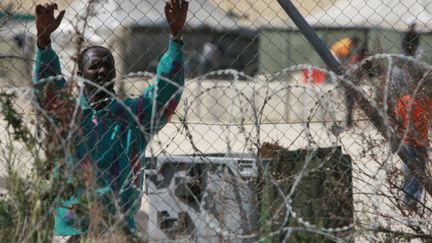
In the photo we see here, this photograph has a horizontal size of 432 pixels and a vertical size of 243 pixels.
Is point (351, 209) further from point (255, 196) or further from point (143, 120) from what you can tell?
point (143, 120)

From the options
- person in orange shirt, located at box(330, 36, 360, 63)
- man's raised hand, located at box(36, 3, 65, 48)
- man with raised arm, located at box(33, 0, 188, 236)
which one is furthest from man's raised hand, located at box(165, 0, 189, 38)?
person in orange shirt, located at box(330, 36, 360, 63)

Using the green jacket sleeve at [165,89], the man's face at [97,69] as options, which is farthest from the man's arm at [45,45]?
the green jacket sleeve at [165,89]

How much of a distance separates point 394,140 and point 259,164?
83 centimetres

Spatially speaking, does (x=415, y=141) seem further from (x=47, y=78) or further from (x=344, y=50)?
(x=344, y=50)

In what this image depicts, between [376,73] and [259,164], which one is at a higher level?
[376,73]

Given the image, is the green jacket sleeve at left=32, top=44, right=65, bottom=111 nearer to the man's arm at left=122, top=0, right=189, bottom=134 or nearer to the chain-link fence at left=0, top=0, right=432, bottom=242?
the chain-link fence at left=0, top=0, right=432, bottom=242

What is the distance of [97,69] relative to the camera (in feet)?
19.0

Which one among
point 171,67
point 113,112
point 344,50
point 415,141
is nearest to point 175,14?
A: point 171,67

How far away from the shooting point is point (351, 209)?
5566mm

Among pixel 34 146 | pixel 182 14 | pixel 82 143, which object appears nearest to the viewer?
pixel 34 146

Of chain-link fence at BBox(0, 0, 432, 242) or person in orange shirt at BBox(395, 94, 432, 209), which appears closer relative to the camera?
chain-link fence at BBox(0, 0, 432, 242)

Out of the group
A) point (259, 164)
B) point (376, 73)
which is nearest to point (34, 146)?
point (259, 164)

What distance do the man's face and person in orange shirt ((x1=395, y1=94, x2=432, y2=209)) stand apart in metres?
1.72

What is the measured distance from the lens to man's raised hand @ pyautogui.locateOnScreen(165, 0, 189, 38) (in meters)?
5.71
